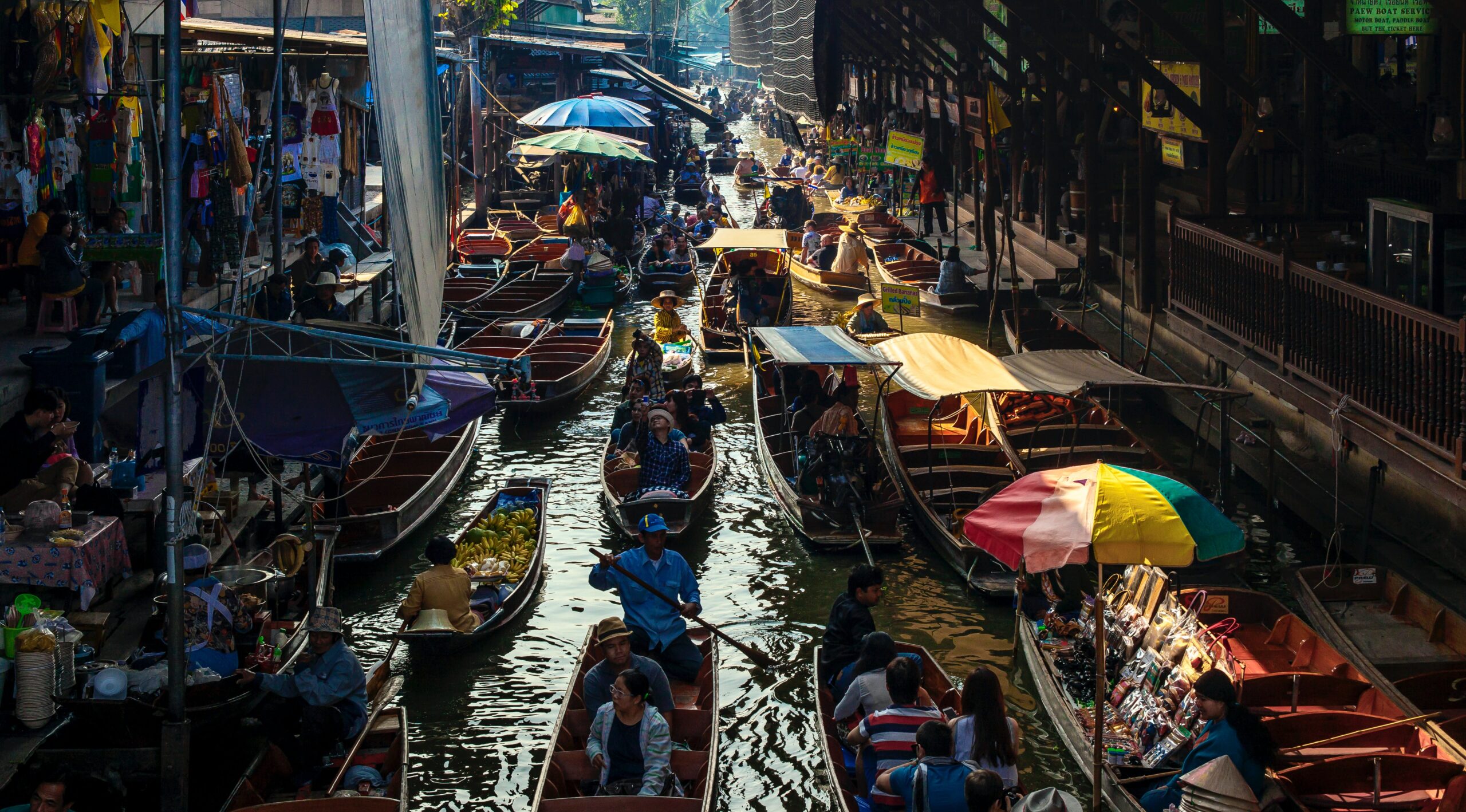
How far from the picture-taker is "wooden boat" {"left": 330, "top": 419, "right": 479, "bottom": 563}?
499 inches

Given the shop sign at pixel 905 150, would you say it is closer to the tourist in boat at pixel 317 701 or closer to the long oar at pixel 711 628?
the long oar at pixel 711 628

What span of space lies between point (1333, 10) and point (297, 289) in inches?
532

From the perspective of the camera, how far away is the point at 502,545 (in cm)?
1259

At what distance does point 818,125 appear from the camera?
58.4 metres

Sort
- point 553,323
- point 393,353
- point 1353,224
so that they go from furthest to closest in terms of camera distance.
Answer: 1. point 553,323
2. point 1353,224
3. point 393,353

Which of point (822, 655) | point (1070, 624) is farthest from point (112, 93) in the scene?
point (1070, 624)

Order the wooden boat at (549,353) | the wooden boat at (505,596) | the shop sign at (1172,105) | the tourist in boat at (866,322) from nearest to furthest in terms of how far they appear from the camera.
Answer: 1. the wooden boat at (505,596)
2. the shop sign at (1172,105)
3. the wooden boat at (549,353)
4. the tourist in boat at (866,322)

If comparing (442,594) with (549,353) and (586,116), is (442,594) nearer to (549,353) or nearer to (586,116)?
(549,353)

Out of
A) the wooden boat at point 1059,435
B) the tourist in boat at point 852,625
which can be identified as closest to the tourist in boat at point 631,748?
the tourist in boat at point 852,625

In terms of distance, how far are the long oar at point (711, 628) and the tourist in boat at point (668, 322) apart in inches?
411

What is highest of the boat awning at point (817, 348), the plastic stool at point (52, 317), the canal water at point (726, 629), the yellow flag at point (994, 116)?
the yellow flag at point (994, 116)

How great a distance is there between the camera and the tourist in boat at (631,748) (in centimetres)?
758

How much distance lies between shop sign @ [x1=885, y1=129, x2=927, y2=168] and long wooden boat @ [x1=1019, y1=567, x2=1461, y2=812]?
59.3ft

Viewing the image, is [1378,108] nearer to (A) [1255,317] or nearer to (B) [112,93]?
(A) [1255,317]
